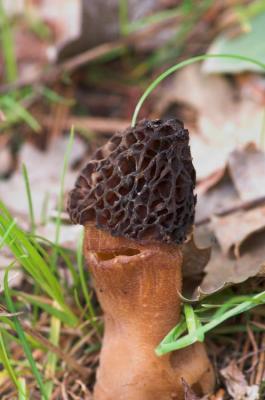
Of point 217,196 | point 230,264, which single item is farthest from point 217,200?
point 230,264

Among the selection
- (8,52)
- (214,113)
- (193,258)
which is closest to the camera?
(193,258)

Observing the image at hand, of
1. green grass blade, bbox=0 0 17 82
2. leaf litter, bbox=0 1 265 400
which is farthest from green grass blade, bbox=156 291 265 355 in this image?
green grass blade, bbox=0 0 17 82

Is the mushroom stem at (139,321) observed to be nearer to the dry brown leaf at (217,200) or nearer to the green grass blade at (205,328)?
the green grass blade at (205,328)

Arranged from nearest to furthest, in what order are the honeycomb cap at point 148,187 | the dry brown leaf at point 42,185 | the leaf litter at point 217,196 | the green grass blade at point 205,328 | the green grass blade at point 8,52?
the green grass blade at point 205,328 → the honeycomb cap at point 148,187 → the leaf litter at point 217,196 → the dry brown leaf at point 42,185 → the green grass blade at point 8,52

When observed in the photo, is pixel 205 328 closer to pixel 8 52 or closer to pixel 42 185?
pixel 42 185

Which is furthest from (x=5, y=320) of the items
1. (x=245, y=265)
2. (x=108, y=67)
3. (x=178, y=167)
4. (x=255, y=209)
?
(x=108, y=67)

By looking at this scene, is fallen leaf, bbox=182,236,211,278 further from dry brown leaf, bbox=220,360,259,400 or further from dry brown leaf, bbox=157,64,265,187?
dry brown leaf, bbox=157,64,265,187

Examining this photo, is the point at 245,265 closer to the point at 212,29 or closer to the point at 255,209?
the point at 255,209

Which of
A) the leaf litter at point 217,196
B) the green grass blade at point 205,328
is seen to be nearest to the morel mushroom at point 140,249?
the leaf litter at point 217,196
